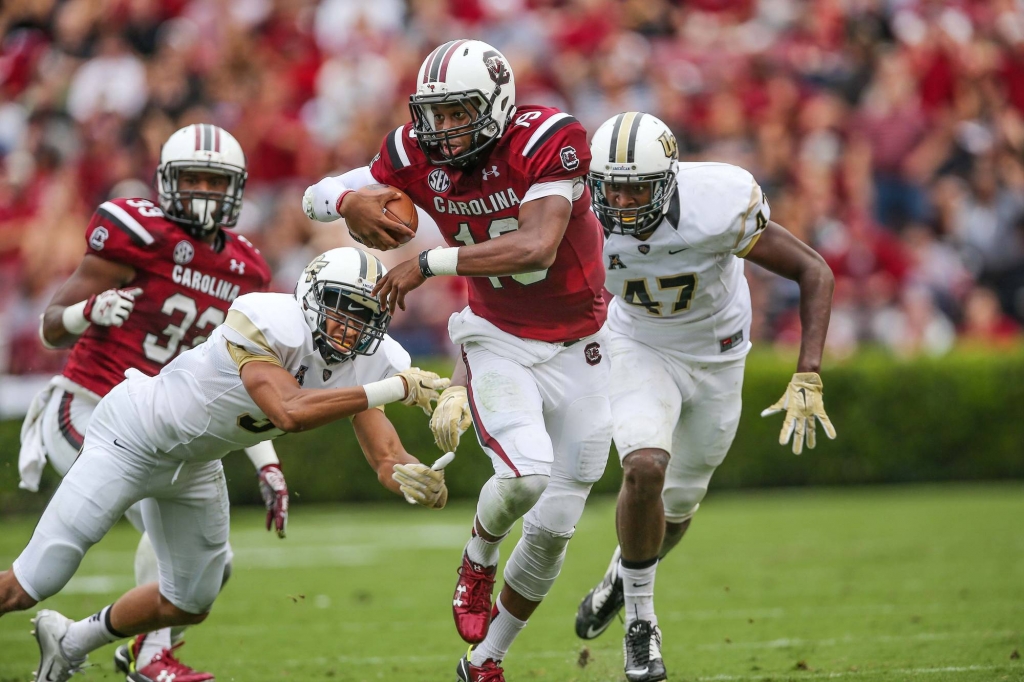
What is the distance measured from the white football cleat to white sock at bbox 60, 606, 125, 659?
0.07 ft

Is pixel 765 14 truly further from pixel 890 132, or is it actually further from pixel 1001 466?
pixel 1001 466

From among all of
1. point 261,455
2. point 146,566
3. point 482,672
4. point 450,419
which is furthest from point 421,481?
point 146,566

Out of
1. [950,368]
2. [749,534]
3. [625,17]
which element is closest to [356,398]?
[749,534]

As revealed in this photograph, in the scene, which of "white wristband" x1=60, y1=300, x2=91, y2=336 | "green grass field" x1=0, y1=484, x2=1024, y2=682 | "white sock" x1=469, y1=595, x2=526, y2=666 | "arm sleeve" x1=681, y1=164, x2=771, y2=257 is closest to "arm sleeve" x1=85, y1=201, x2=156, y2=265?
"white wristband" x1=60, y1=300, x2=91, y2=336

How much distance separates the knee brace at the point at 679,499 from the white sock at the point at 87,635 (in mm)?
→ 2467

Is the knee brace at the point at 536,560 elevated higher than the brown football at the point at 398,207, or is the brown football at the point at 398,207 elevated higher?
the brown football at the point at 398,207

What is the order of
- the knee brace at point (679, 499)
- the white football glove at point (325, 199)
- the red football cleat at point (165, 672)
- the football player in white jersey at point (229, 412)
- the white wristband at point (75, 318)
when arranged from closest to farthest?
the football player in white jersey at point (229, 412) → the white football glove at point (325, 199) → the red football cleat at point (165, 672) → the white wristband at point (75, 318) → the knee brace at point (679, 499)

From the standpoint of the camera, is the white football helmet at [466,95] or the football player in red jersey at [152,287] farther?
the football player in red jersey at [152,287]

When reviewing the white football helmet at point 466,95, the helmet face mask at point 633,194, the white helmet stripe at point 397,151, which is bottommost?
the helmet face mask at point 633,194

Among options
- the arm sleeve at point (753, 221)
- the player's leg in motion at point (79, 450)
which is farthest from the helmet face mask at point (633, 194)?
the player's leg in motion at point (79, 450)

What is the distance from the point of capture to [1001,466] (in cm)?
1184

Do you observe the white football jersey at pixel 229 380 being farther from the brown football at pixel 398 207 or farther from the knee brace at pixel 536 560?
the knee brace at pixel 536 560

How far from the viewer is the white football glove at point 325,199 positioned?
16.5 ft

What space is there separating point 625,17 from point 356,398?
10.9m
